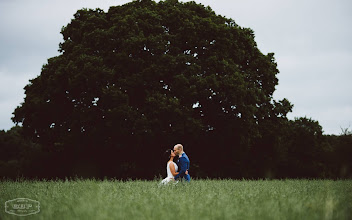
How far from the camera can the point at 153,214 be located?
18.3 ft

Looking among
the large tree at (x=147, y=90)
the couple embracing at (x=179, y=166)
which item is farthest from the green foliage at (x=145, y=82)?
the couple embracing at (x=179, y=166)

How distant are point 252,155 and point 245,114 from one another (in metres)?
6.19

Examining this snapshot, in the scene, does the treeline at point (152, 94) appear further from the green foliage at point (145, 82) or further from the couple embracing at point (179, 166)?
the couple embracing at point (179, 166)

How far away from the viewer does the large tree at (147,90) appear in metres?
20.6

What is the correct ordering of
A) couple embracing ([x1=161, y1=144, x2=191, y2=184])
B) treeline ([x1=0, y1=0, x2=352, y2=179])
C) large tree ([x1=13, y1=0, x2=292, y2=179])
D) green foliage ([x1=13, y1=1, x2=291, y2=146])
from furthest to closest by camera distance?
treeline ([x1=0, y1=0, x2=352, y2=179])
large tree ([x1=13, y1=0, x2=292, y2=179])
green foliage ([x1=13, y1=1, x2=291, y2=146])
couple embracing ([x1=161, y1=144, x2=191, y2=184])

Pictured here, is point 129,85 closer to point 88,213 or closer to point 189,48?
point 189,48

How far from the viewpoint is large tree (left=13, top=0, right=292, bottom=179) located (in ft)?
67.6

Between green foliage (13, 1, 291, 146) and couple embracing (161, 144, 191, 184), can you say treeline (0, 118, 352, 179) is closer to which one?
green foliage (13, 1, 291, 146)

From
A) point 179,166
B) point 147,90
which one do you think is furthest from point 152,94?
point 179,166

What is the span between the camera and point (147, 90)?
2112 cm

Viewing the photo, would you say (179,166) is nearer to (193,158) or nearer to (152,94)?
(152,94)

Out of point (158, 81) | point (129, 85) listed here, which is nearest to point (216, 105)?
point (158, 81)

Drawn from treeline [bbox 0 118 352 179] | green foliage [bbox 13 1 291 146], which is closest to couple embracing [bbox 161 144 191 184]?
green foliage [bbox 13 1 291 146]

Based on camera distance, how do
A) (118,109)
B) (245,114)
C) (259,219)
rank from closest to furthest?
(259,219) < (118,109) < (245,114)
